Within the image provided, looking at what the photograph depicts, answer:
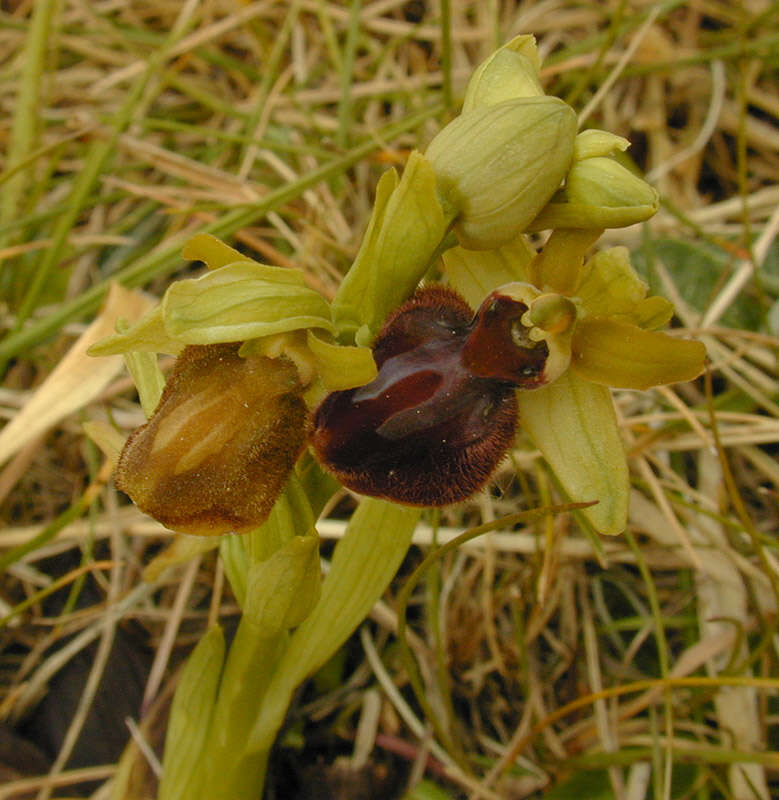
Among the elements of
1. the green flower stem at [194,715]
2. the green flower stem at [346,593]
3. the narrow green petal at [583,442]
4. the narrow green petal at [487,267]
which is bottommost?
the green flower stem at [194,715]

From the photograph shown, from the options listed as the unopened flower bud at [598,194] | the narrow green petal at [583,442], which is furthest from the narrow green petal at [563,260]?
the narrow green petal at [583,442]

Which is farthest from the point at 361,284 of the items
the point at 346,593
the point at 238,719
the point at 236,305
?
the point at 238,719

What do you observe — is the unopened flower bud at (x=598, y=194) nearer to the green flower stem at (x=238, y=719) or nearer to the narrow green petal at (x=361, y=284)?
the narrow green petal at (x=361, y=284)

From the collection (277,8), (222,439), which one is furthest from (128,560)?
(277,8)

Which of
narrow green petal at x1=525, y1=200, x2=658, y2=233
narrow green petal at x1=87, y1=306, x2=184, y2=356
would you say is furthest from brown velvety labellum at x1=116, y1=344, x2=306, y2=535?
narrow green petal at x1=525, y1=200, x2=658, y2=233

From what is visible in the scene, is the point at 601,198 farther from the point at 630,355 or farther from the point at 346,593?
the point at 346,593

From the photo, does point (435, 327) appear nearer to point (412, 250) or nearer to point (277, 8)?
point (412, 250)

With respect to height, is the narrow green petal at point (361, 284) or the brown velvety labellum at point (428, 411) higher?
the narrow green petal at point (361, 284)
